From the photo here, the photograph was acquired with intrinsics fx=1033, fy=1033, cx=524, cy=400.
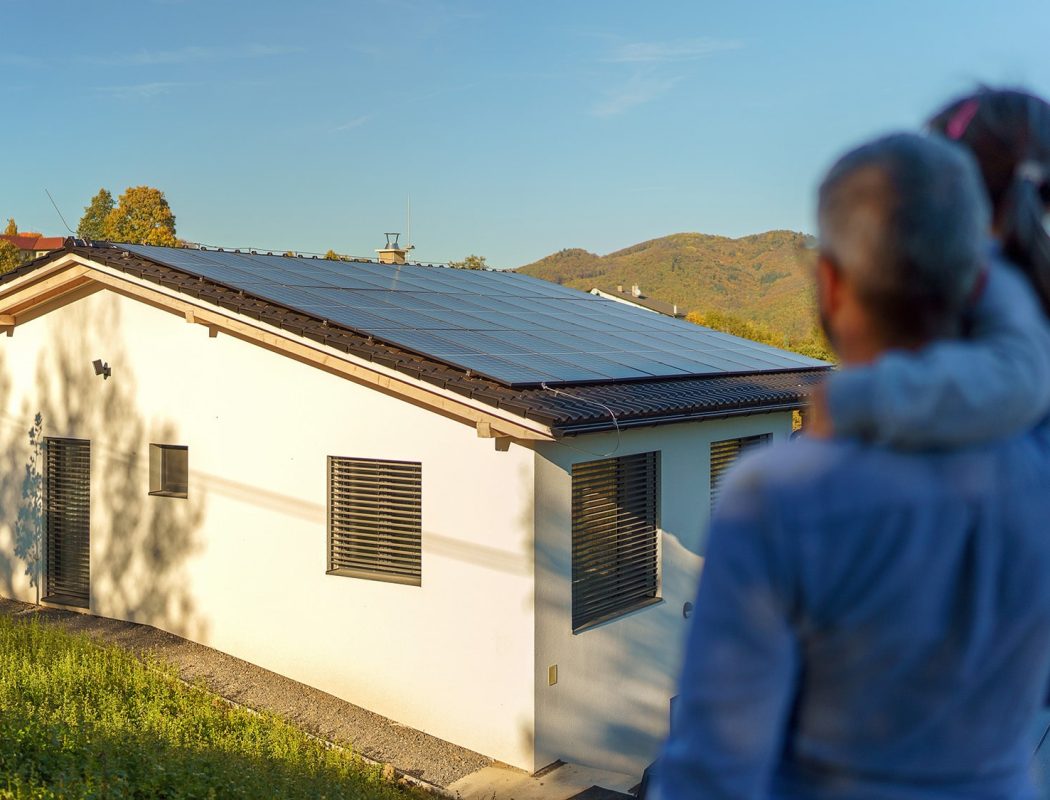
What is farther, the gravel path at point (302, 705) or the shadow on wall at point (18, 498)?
the shadow on wall at point (18, 498)

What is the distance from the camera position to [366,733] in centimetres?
1013

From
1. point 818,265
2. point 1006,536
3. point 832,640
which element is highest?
point 818,265

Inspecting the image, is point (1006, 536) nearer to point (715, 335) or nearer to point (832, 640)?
point (832, 640)

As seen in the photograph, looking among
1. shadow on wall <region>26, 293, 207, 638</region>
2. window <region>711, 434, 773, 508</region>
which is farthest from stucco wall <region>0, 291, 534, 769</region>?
window <region>711, 434, 773, 508</region>

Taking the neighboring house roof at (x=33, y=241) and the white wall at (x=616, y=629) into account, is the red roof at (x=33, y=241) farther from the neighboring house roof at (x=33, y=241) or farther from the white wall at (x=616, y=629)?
the white wall at (x=616, y=629)

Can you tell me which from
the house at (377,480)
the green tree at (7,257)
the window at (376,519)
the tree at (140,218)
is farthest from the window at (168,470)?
the tree at (140,218)

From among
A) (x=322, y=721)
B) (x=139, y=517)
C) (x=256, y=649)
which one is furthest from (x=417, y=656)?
(x=139, y=517)

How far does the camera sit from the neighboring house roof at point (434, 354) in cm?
970

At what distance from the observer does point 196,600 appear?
40.6 feet

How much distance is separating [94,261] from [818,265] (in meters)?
12.7

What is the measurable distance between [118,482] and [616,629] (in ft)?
21.9

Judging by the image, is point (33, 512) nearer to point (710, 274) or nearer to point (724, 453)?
point (724, 453)

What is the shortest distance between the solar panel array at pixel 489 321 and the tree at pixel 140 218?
46.9 m

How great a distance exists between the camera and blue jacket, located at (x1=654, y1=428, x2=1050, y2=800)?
1.20m
